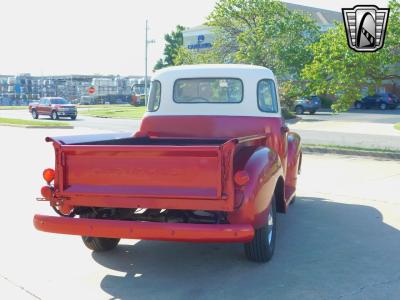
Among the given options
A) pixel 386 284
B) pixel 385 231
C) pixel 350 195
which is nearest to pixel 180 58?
pixel 350 195

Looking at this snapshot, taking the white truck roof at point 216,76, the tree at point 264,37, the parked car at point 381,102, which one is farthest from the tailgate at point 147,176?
the parked car at point 381,102

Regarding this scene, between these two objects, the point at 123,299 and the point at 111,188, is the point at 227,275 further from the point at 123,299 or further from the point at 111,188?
the point at 111,188

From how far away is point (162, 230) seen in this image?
14.0 feet

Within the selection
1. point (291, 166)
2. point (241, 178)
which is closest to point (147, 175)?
point (241, 178)

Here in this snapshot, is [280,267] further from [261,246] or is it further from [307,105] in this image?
[307,105]

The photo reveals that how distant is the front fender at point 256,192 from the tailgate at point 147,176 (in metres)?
0.14

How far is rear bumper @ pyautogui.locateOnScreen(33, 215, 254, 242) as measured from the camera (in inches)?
167

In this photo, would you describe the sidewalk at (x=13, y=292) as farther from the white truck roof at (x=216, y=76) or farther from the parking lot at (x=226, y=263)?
the white truck roof at (x=216, y=76)

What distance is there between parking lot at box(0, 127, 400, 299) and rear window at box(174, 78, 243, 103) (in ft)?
5.83

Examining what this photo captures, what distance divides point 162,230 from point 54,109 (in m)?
33.0

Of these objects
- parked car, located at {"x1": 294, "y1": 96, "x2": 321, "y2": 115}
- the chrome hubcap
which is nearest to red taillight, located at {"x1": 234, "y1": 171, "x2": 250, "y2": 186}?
the chrome hubcap

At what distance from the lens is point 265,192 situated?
188 inches

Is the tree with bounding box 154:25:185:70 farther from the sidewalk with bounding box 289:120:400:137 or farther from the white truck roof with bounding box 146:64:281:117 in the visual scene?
the white truck roof with bounding box 146:64:281:117

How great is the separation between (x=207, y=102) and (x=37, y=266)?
285 cm
